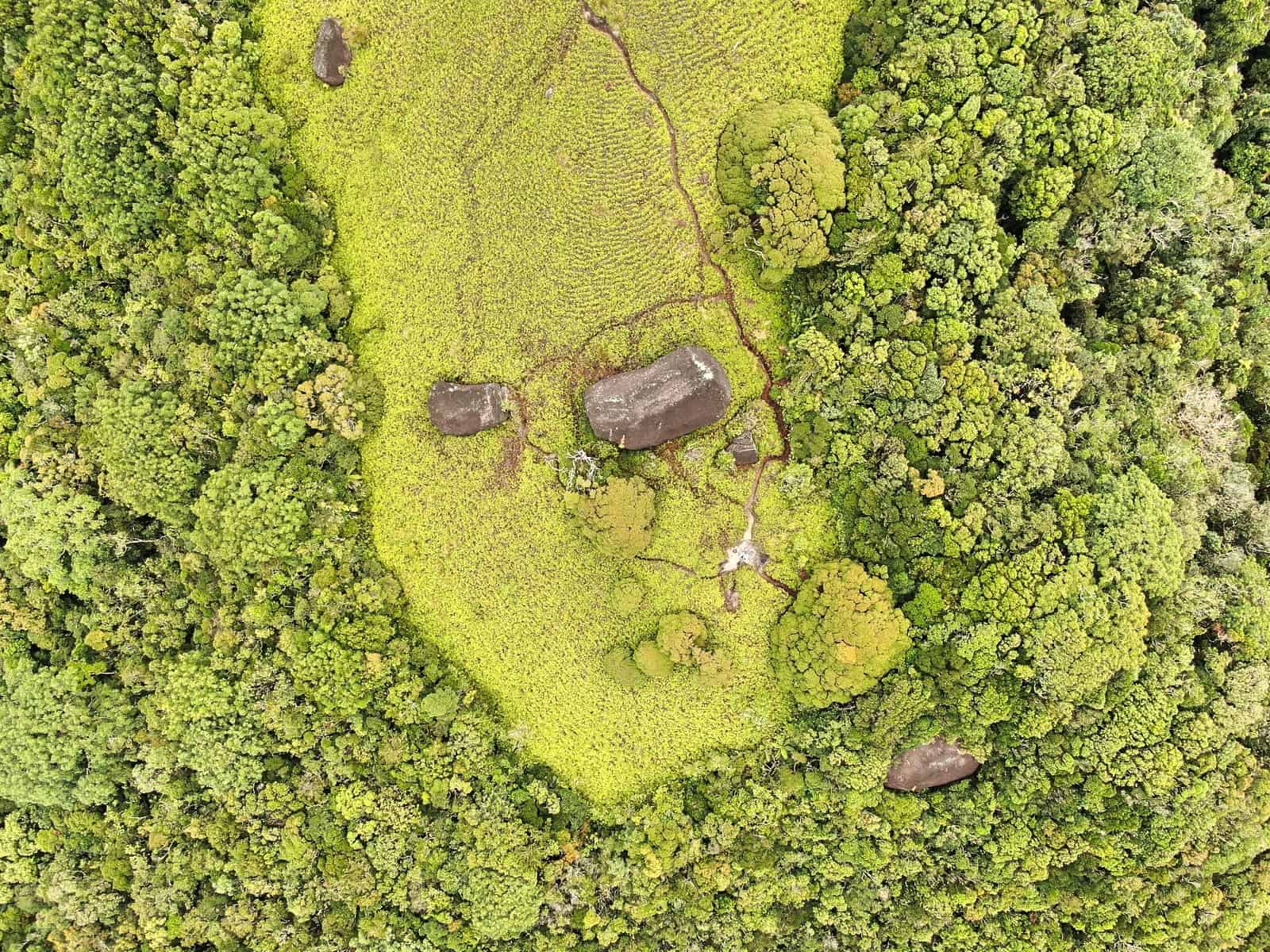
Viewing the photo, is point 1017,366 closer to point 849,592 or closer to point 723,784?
point 849,592

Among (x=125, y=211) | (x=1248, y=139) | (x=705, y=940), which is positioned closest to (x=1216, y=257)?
(x=1248, y=139)

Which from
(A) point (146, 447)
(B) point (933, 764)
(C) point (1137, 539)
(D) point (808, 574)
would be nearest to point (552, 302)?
(D) point (808, 574)

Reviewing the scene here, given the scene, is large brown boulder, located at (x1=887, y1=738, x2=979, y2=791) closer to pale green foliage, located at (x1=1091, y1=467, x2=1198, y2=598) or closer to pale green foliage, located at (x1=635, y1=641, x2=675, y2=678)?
pale green foliage, located at (x1=1091, y1=467, x2=1198, y2=598)

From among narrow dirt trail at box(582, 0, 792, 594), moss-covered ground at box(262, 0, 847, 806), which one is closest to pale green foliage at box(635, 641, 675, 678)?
moss-covered ground at box(262, 0, 847, 806)

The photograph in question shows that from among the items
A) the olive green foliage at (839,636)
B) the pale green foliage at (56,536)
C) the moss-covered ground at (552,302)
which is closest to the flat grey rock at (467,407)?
the moss-covered ground at (552,302)

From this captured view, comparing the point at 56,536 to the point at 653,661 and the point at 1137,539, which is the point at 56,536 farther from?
the point at 1137,539
